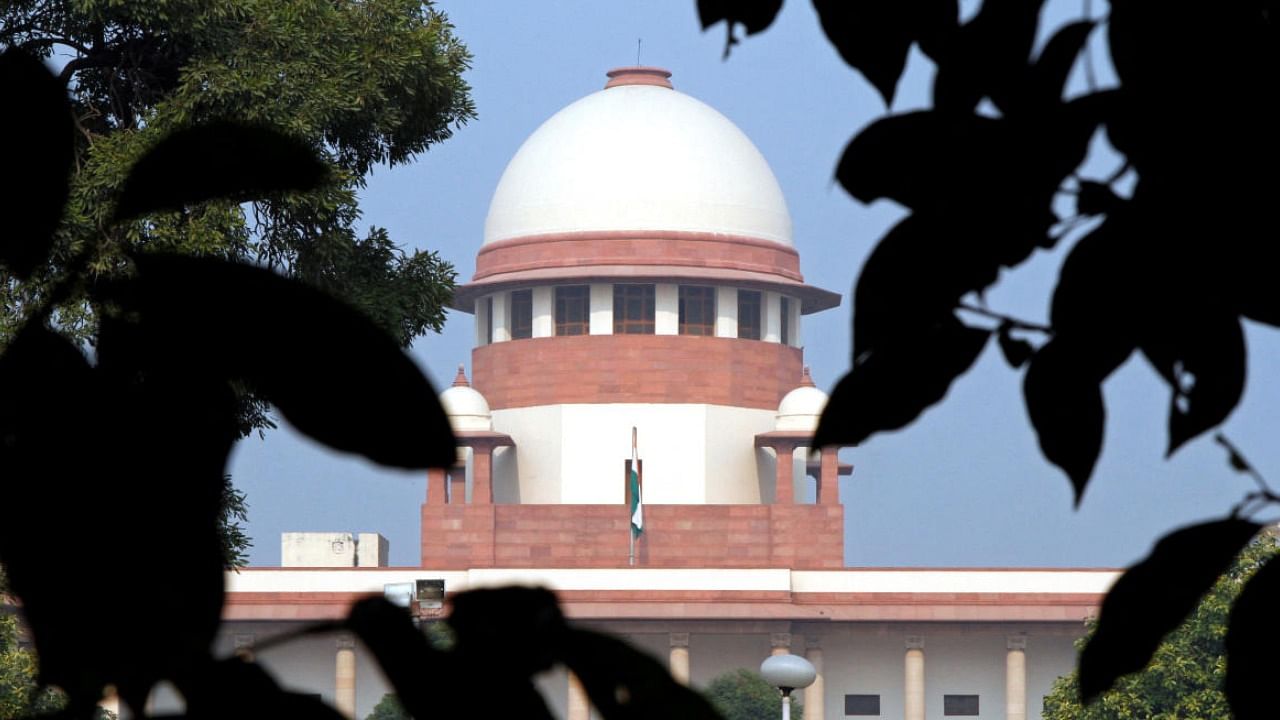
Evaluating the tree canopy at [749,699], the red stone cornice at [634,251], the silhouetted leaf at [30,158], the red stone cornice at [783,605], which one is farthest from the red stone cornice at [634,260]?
the silhouetted leaf at [30,158]

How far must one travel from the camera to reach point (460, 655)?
721 millimetres

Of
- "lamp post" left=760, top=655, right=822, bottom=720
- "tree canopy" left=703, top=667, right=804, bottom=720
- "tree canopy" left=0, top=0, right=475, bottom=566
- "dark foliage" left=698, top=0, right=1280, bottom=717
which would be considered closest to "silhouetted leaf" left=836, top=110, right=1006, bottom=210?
"dark foliage" left=698, top=0, right=1280, bottom=717

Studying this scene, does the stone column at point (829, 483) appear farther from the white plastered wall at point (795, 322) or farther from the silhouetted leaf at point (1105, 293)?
the silhouetted leaf at point (1105, 293)

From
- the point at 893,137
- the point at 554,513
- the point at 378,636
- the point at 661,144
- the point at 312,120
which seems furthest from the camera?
the point at 661,144

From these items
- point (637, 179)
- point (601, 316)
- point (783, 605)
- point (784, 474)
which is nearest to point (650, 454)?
point (784, 474)

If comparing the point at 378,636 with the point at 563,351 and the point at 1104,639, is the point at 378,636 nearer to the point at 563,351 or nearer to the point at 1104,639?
the point at 1104,639

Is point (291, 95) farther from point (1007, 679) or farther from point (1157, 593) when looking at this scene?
point (1007, 679)

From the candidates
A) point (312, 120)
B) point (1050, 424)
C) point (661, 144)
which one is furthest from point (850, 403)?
point (661, 144)

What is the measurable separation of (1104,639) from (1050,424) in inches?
3.9

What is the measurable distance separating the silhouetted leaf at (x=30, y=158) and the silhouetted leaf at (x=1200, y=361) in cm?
46

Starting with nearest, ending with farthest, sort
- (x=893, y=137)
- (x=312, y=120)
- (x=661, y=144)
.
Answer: (x=893, y=137) → (x=312, y=120) → (x=661, y=144)

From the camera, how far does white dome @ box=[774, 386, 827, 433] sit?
3606 cm

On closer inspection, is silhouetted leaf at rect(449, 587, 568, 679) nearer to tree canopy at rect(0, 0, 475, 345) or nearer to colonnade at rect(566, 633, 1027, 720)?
tree canopy at rect(0, 0, 475, 345)

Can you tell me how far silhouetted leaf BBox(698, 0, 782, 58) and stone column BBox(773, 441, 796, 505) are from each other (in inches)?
1383
